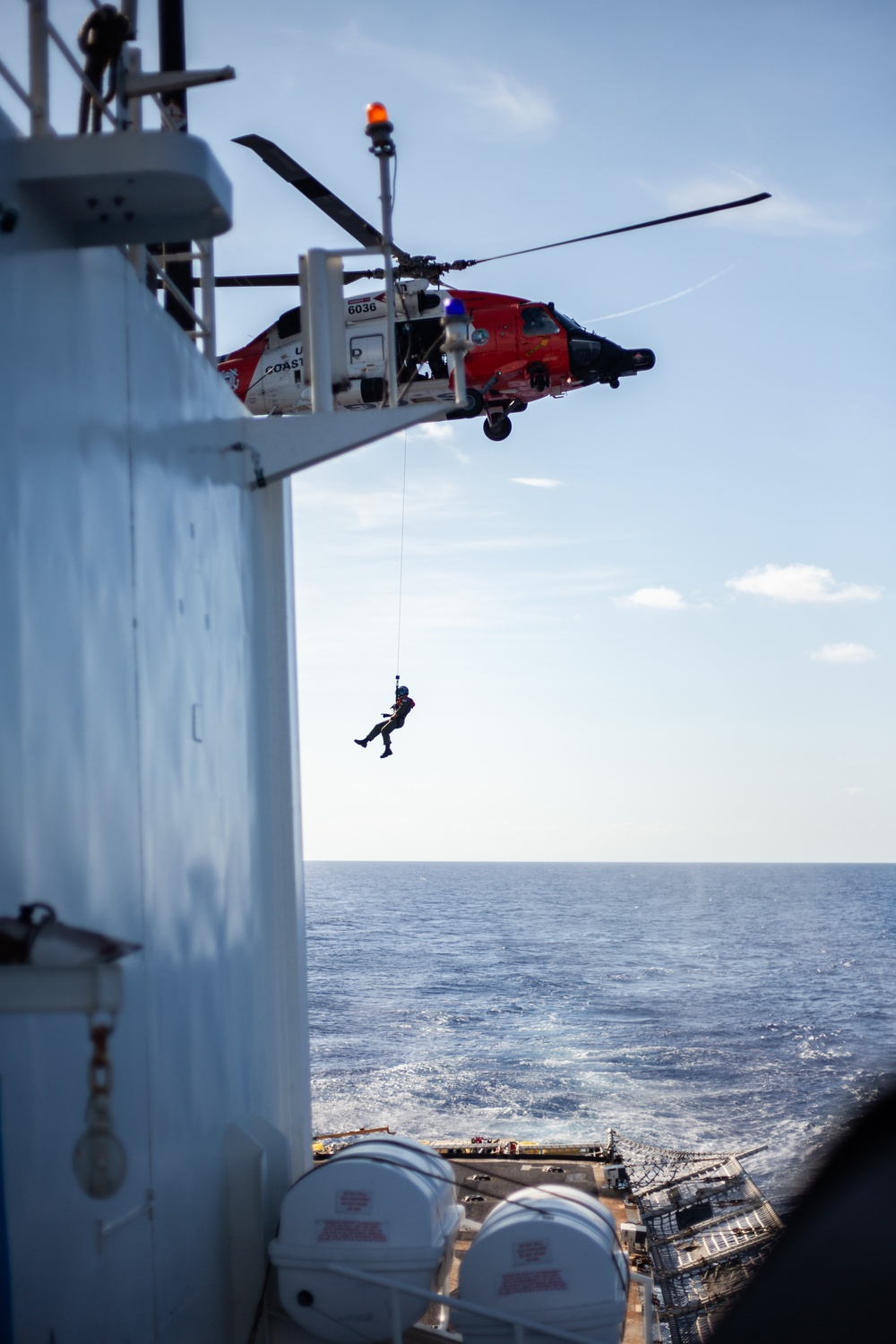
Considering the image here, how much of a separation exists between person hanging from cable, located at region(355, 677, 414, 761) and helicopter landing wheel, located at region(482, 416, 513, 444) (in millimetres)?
3688

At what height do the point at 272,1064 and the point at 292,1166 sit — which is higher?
the point at 272,1064

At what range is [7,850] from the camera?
2.90m

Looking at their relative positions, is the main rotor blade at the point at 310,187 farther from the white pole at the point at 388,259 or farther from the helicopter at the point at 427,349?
the white pole at the point at 388,259

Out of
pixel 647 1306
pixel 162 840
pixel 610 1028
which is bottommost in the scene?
pixel 610 1028

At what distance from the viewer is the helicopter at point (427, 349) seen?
383 inches

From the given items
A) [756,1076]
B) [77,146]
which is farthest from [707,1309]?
[756,1076]

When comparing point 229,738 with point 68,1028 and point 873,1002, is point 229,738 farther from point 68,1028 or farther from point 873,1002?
point 873,1002

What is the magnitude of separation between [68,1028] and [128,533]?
1.68m

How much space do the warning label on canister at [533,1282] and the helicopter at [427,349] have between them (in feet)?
22.6

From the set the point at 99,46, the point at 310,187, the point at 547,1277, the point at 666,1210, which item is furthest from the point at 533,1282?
the point at 666,1210

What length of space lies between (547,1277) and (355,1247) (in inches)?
31.6

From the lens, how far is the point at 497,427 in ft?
51.5

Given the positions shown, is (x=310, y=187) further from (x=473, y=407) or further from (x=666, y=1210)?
(x=666, y=1210)

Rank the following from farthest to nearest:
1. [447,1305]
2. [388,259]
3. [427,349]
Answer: [427,349]
[388,259]
[447,1305]
